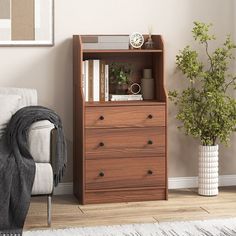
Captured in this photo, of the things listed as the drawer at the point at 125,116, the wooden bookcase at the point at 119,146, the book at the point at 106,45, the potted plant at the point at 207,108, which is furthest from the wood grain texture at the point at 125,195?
the book at the point at 106,45

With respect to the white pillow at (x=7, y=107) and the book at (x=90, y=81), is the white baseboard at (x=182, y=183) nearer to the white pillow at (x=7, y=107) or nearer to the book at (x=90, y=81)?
the book at (x=90, y=81)

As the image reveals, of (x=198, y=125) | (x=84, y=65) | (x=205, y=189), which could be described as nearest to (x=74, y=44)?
(x=84, y=65)

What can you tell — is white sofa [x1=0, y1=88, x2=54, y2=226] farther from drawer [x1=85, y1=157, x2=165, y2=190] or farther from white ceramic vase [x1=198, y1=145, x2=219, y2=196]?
white ceramic vase [x1=198, y1=145, x2=219, y2=196]

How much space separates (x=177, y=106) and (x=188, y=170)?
0.52 meters

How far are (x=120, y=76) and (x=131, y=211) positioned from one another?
1.00 m

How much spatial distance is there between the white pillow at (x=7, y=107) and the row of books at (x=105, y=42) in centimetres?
66

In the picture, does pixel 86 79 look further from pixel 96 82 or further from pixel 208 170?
pixel 208 170

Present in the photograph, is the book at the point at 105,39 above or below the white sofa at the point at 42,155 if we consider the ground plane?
above

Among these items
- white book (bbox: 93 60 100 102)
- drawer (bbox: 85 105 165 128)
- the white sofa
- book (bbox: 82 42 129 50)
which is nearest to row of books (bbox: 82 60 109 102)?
white book (bbox: 93 60 100 102)

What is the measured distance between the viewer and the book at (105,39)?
4.63 m

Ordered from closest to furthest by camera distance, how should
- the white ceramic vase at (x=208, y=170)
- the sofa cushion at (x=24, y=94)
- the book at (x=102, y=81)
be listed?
the sofa cushion at (x=24, y=94), the book at (x=102, y=81), the white ceramic vase at (x=208, y=170)

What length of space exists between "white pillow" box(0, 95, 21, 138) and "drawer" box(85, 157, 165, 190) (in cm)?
66

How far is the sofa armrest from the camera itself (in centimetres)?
402

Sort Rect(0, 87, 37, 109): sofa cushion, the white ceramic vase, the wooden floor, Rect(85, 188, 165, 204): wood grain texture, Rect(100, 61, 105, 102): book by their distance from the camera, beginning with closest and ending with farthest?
1. the wooden floor
2. Rect(0, 87, 37, 109): sofa cushion
3. Rect(85, 188, 165, 204): wood grain texture
4. Rect(100, 61, 105, 102): book
5. the white ceramic vase
